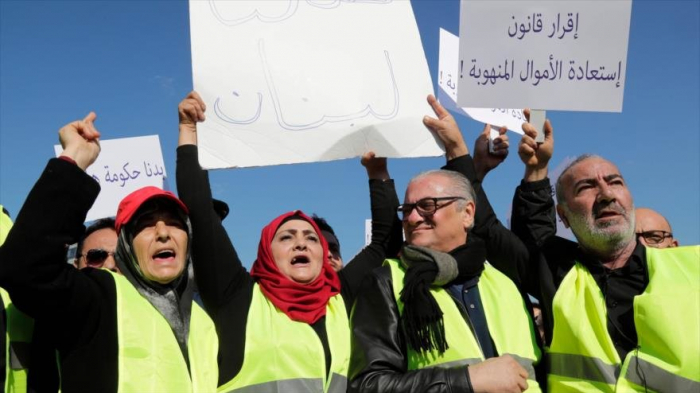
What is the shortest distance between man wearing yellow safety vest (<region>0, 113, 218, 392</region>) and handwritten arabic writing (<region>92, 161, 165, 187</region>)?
2668 mm

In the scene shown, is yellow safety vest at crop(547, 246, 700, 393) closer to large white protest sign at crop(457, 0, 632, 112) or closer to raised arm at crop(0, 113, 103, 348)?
large white protest sign at crop(457, 0, 632, 112)

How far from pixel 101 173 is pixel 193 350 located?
129 inches

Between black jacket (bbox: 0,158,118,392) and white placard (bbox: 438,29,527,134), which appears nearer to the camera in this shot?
black jacket (bbox: 0,158,118,392)

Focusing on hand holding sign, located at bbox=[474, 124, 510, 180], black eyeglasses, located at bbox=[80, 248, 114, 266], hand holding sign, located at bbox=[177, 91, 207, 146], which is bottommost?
black eyeglasses, located at bbox=[80, 248, 114, 266]

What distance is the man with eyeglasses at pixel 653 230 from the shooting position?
4641 mm

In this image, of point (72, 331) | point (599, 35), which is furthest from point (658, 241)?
point (72, 331)

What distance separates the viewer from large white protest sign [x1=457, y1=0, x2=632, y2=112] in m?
3.65

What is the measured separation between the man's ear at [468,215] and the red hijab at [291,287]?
28.3 inches

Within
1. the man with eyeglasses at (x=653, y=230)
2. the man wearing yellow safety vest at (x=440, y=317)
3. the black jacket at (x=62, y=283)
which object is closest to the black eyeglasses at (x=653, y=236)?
the man with eyeglasses at (x=653, y=230)

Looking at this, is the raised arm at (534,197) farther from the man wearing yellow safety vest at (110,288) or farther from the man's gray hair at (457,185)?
the man wearing yellow safety vest at (110,288)

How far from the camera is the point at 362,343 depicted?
2805 mm

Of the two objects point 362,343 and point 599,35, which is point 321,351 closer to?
point 362,343

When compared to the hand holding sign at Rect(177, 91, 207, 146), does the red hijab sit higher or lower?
lower

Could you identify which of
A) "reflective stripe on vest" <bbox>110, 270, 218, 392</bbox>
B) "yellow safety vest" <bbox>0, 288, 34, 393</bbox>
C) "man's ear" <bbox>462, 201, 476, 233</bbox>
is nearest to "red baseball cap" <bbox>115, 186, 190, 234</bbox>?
"reflective stripe on vest" <bbox>110, 270, 218, 392</bbox>
